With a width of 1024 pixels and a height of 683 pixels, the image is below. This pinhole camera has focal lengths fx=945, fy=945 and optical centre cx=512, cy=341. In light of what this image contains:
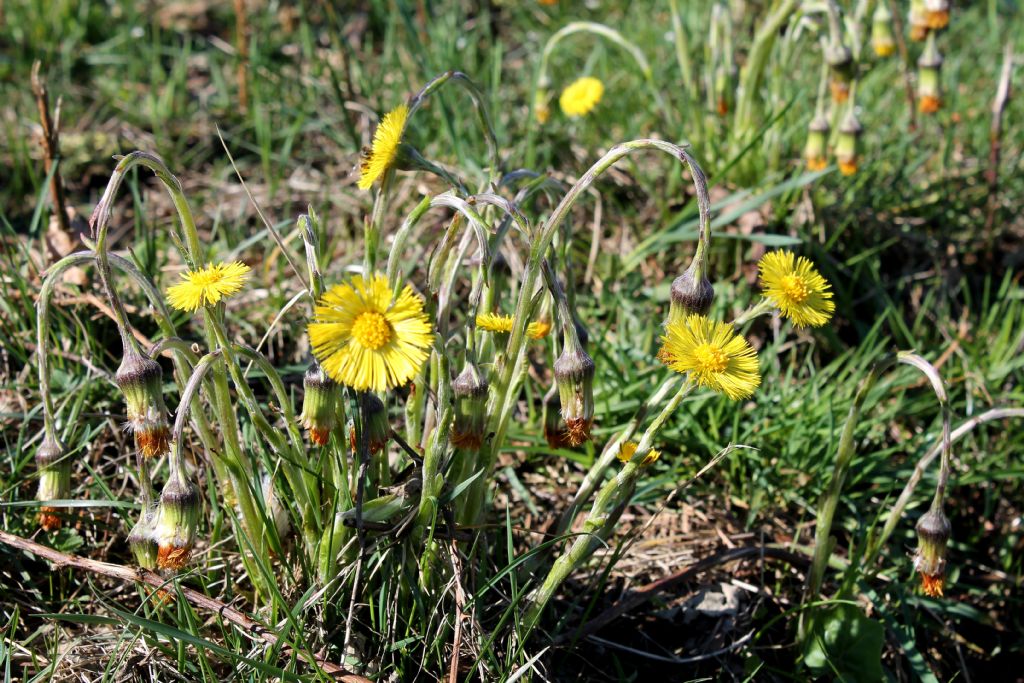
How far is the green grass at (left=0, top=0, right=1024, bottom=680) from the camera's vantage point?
1.83m

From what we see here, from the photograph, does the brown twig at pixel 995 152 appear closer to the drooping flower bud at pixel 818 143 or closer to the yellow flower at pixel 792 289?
the drooping flower bud at pixel 818 143

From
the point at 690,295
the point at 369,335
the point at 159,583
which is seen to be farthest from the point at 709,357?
the point at 159,583

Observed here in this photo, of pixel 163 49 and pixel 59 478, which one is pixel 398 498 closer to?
pixel 59 478

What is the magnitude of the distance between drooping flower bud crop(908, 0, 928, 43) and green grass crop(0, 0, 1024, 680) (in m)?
0.41

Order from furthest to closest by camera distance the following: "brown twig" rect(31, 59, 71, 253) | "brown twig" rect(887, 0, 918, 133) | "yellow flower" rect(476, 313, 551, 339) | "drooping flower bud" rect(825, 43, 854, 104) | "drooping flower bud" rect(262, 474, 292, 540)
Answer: "brown twig" rect(887, 0, 918, 133) → "drooping flower bud" rect(825, 43, 854, 104) → "brown twig" rect(31, 59, 71, 253) → "drooping flower bud" rect(262, 474, 292, 540) → "yellow flower" rect(476, 313, 551, 339)

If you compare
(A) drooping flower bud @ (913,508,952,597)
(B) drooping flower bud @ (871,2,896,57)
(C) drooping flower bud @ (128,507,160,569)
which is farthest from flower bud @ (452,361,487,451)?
(B) drooping flower bud @ (871,2,896,57)

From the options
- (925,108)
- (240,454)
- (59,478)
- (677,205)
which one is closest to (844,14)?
(925,108)

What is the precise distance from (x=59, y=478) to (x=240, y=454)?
0.32 m

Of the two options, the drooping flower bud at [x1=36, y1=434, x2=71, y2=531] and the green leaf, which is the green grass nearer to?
the green leaf

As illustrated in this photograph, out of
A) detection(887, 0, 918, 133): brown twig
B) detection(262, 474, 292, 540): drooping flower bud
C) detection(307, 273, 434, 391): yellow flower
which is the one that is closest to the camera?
detection(307, 273, 434, 391): yellow flower

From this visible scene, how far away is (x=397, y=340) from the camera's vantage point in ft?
4.48

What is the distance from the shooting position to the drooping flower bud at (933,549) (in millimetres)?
1798

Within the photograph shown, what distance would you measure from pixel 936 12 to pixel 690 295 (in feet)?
6.28

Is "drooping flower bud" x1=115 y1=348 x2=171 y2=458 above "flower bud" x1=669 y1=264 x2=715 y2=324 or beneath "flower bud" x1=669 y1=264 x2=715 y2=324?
beneath
